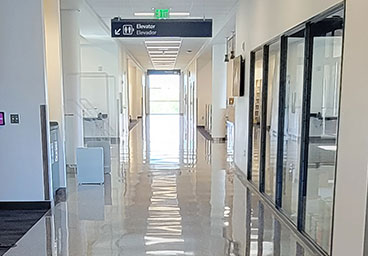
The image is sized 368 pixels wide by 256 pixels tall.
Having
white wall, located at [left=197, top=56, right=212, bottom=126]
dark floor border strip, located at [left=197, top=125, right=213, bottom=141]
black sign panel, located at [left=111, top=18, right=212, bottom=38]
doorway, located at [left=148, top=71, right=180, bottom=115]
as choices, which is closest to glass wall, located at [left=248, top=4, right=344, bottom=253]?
black sign panel, located at [left=111, top=18, right=212, bottom=38]

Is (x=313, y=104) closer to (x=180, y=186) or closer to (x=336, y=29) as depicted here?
(x=336, y=29)

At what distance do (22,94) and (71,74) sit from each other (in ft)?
8.36

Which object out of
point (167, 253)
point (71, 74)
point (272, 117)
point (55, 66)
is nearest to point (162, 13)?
point (71, 74)


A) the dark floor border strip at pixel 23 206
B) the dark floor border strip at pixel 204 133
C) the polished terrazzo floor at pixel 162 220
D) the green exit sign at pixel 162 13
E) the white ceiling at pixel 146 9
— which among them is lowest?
the dark floor border strip at pixel 204 133

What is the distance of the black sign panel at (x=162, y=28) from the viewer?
23.4 ft

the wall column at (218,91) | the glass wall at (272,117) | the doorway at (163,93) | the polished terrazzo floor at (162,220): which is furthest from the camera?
the doorway at (163,93)

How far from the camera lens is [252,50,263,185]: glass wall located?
615 cm

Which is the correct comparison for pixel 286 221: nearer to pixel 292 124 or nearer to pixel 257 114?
pixel 292 124

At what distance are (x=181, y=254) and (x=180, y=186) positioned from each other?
2700mm

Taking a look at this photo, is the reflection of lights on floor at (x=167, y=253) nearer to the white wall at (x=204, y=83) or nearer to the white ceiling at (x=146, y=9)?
the white ceiling at (x=146, y=9)

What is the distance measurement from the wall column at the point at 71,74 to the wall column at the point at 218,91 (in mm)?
5517

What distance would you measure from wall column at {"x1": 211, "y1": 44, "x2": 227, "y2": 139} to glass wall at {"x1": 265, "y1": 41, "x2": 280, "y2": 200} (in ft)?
21.2

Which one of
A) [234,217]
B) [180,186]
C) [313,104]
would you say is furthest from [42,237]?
[313,104]

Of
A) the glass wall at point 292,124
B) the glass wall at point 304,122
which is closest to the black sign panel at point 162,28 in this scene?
the glass wall at point 304,122
